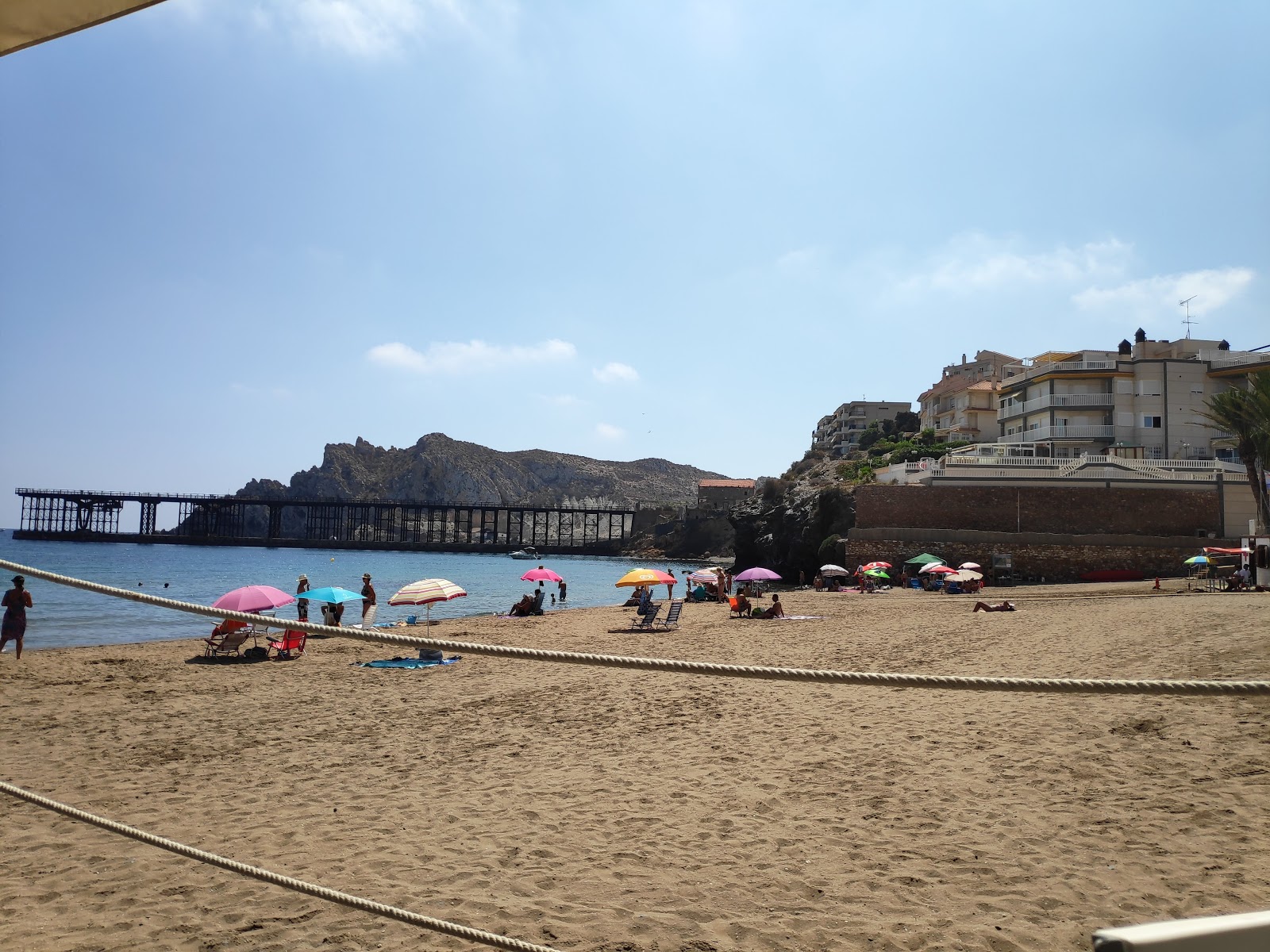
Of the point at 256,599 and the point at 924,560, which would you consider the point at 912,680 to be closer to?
the point at 256,599

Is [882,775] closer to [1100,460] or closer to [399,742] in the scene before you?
[399,742]

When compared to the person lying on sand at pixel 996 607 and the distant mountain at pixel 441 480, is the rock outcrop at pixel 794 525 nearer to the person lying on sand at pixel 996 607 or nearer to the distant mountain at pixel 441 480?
the person lying on sand at pixel 996 607

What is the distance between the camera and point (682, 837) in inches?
212

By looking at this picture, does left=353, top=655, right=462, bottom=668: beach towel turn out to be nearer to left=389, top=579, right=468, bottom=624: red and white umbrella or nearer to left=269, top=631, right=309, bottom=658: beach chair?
left=389, top=579, right=468, bottom=624: red and white umbrella

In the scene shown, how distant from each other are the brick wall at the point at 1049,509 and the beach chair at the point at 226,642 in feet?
93.0

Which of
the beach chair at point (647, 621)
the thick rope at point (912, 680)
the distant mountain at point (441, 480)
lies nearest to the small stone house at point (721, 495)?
the distant mountain at point (441, 480)

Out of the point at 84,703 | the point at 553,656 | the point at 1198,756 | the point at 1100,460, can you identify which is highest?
the point at 1100,460

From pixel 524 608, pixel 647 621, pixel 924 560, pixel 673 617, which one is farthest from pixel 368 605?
pixel 924 560

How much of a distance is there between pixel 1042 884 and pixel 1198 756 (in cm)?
259

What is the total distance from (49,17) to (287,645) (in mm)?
13335

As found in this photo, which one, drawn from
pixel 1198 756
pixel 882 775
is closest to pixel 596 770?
pixel 882 775

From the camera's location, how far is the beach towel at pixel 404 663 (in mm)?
13031

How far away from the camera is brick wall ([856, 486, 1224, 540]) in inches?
1346

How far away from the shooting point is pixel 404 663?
13.2m
